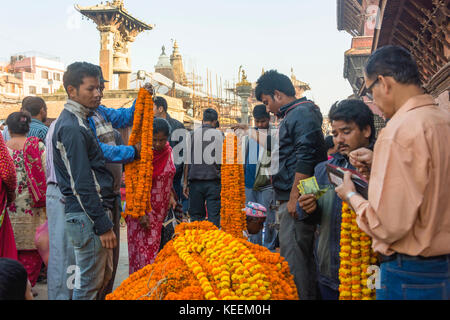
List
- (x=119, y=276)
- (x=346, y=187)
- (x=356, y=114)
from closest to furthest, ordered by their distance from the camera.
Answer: (x=346, y=187) < (x=356, y=114) < (x=119, y=276)

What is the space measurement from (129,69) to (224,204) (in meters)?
23.5

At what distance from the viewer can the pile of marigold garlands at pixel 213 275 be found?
196 cm

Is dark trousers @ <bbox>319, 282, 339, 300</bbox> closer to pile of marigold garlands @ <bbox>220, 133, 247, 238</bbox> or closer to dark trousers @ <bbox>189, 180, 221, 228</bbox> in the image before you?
pile of marigold garlands @ <bbox>220, 133, 247, 238</bbox>

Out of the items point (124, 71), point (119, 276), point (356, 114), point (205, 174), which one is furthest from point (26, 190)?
point (124, 71)

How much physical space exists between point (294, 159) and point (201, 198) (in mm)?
2703

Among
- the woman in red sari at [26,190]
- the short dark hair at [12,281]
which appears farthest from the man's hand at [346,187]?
the woman in red sari at [26,190]

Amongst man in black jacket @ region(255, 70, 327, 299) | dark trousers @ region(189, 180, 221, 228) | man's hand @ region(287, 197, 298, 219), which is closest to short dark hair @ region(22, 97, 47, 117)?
dark trousers @ region(189, 180, 221, 228)

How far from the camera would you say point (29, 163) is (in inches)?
170

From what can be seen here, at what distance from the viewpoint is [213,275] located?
2.07 m

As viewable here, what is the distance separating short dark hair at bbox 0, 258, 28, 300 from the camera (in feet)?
5.01

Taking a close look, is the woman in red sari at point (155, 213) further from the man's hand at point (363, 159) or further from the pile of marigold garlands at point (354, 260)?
the man's hand at point (363, 159)

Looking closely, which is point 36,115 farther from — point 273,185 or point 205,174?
point 273,185
